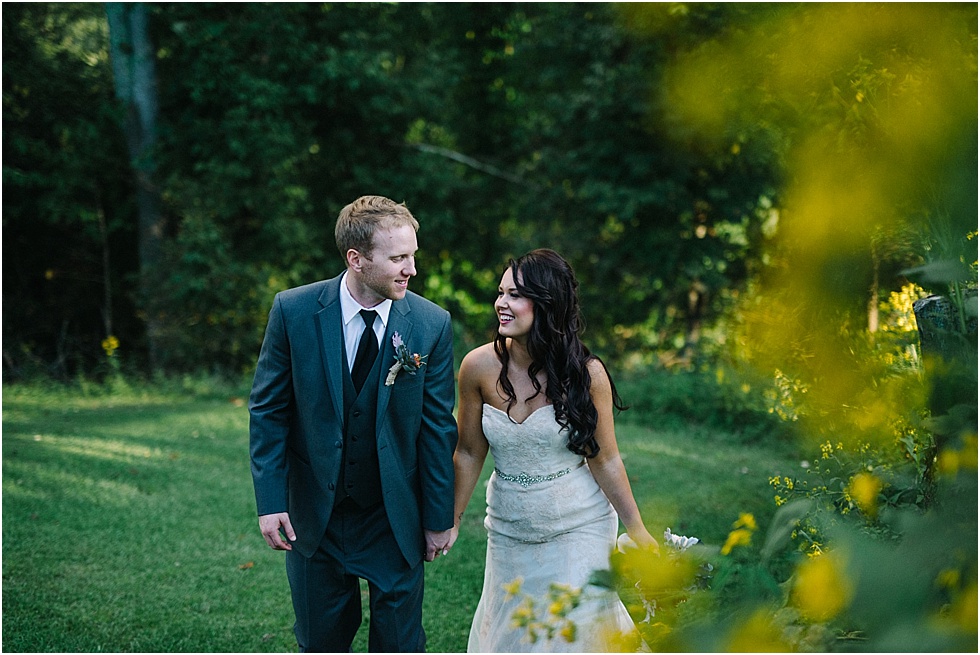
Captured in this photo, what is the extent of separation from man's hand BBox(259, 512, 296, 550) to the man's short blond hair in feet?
3.22

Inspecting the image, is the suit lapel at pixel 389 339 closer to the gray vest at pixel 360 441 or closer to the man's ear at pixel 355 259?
the gray vest at pixel 360 441

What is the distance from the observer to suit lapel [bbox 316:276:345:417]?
3.22 metres

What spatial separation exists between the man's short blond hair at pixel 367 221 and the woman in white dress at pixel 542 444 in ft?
1.66

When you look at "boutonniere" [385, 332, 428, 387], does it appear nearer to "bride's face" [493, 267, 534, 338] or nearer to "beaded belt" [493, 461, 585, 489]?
"bride's face" [493, 267, 534, 338]

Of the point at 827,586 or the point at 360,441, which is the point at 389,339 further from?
the point at 827,586

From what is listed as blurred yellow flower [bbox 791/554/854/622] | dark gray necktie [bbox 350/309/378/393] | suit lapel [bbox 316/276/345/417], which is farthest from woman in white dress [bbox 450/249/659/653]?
blurred yellow flower [bbox 791/554/854/622]

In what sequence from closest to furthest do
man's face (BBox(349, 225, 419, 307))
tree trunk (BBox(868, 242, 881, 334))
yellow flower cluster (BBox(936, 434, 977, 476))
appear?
yellow flower cluster (BBox(936, 434, 977, 476)), tree trunk (BBox(868, 242, 881, 334)), man's face (BBox(349, 225, 419, 307))

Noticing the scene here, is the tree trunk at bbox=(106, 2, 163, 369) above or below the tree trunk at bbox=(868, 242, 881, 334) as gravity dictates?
above

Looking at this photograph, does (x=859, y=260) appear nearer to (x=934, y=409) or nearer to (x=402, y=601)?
(x=934, y=409)

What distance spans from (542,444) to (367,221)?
109 cm

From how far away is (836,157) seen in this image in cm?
153

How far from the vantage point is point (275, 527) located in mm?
3217

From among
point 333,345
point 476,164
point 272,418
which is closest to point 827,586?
point 333,345

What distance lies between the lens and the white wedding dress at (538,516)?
3.45 m
